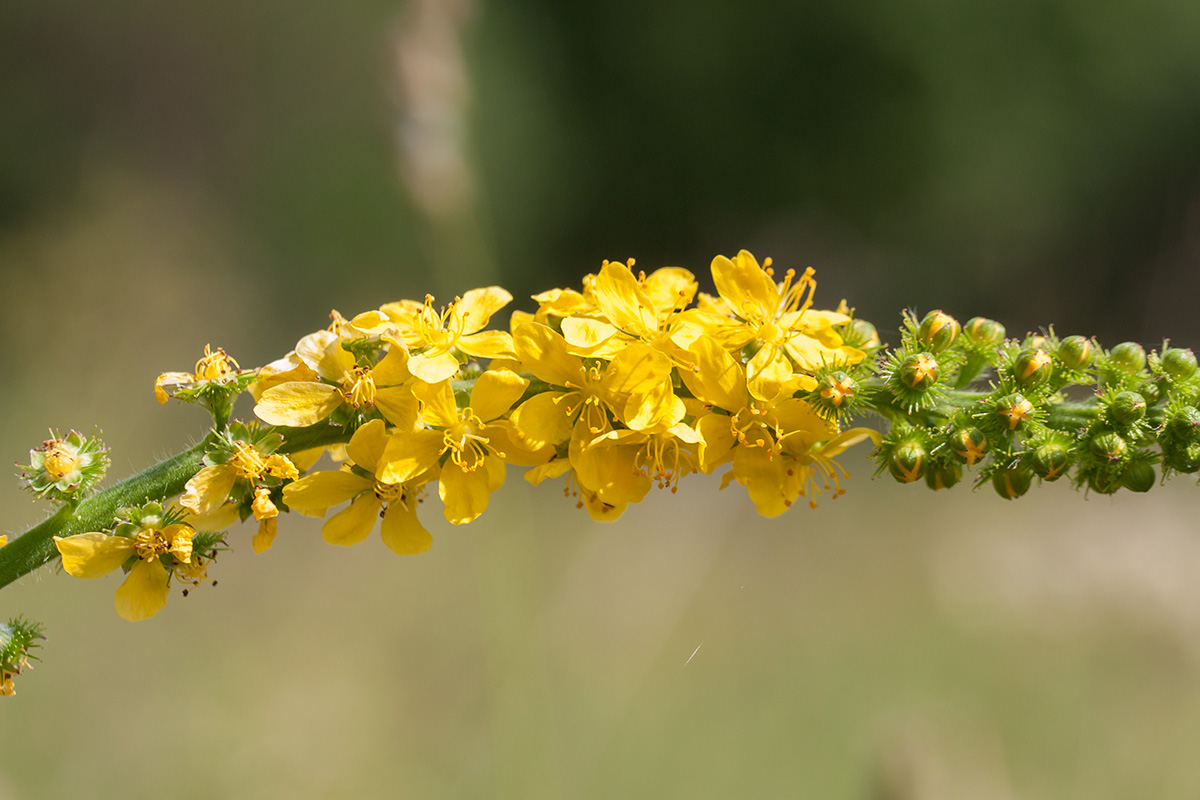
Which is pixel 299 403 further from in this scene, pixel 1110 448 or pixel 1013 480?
pixel 1110 448

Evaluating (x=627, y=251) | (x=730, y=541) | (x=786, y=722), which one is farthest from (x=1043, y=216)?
(x=786, y=722)

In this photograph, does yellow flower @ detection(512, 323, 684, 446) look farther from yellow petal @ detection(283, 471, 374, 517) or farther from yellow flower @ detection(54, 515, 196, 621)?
yellow flower @ detection(54, 515, 196, 621)

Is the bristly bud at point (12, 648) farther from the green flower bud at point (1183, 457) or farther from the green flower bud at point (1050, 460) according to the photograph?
the green flower bud at point (1183, 457)

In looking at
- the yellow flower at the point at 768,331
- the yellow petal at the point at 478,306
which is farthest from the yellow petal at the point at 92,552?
the yellow flower at the point at 768,331

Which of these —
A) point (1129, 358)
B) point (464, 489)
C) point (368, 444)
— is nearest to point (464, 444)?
point (464, 489)

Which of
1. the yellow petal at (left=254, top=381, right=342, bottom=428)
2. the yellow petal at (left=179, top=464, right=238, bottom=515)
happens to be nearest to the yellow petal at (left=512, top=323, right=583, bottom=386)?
the yellow petal at (left=254, top=381, right=342, bottom=428)

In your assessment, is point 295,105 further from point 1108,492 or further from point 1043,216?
point 1108,492
